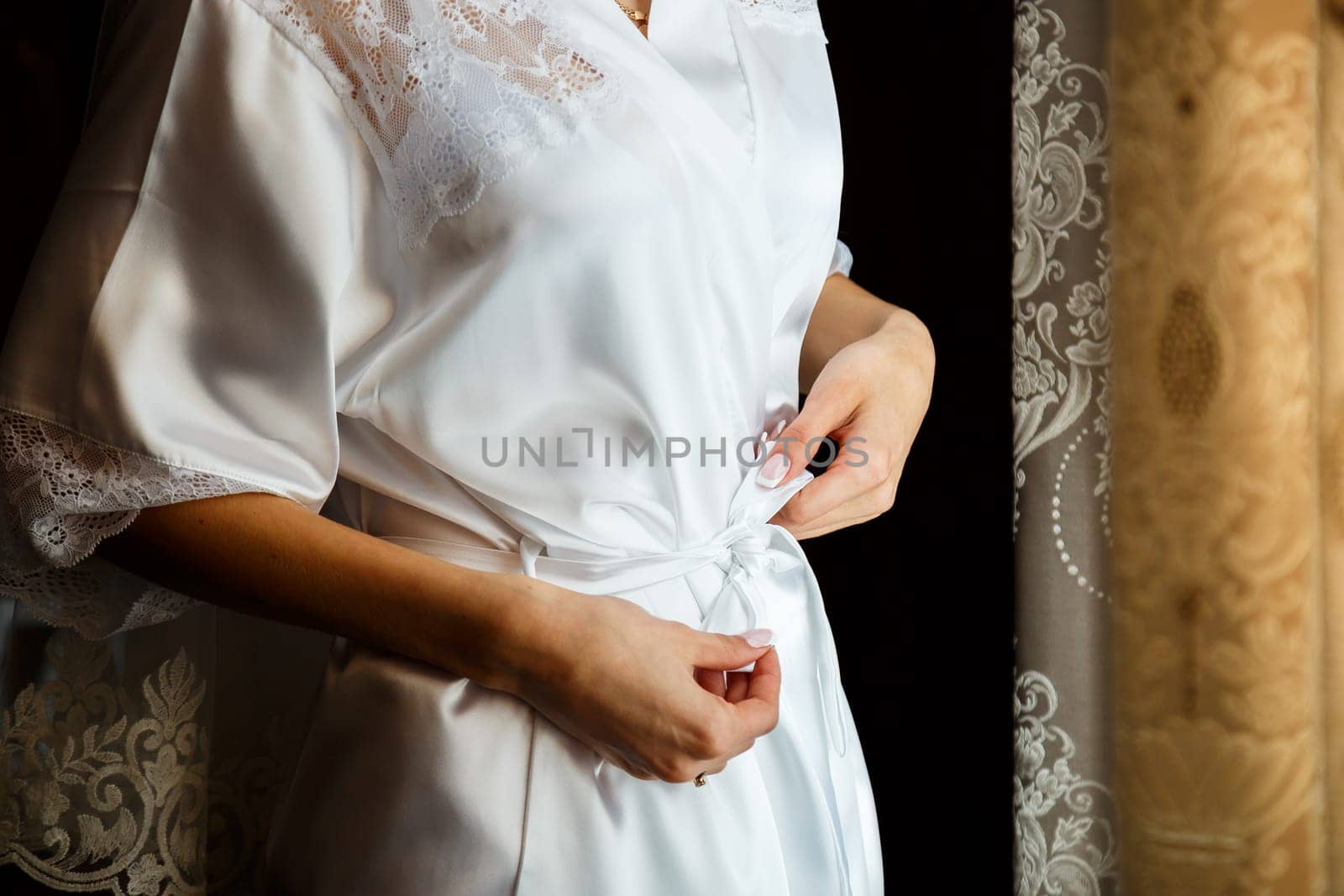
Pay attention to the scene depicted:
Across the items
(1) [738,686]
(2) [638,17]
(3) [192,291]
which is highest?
(2) [638,17]

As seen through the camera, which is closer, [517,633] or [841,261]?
[517,633]

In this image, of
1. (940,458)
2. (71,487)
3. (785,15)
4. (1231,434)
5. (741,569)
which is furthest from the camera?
(940,458)

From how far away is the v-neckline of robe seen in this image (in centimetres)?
78

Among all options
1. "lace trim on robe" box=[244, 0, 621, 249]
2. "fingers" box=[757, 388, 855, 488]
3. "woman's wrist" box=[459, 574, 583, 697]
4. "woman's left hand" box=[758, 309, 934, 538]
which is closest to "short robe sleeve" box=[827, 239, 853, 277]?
"woman's left hand" box=[758, 309, 934, 538]

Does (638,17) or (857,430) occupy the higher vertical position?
(638,17)

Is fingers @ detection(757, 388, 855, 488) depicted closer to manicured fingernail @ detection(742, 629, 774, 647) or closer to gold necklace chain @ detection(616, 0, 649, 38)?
manicured fingernail @ detection(742, 629, 774, 647)

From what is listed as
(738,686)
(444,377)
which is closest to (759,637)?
(738,686)

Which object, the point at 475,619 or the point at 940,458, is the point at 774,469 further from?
the point at 940,458

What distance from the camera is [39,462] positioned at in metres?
0.62

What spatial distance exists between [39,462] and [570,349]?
330mm

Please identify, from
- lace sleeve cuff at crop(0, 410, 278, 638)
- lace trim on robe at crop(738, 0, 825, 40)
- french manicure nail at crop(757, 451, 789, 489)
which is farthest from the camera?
lace trim on robe at crop(738, 0, 825, 40)

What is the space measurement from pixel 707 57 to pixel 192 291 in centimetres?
42

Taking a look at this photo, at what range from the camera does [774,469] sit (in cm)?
78

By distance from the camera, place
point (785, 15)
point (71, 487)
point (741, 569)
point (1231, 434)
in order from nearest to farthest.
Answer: point (71, 487) < point (741, 569) < point (785, 15) < point (1231, 434)
